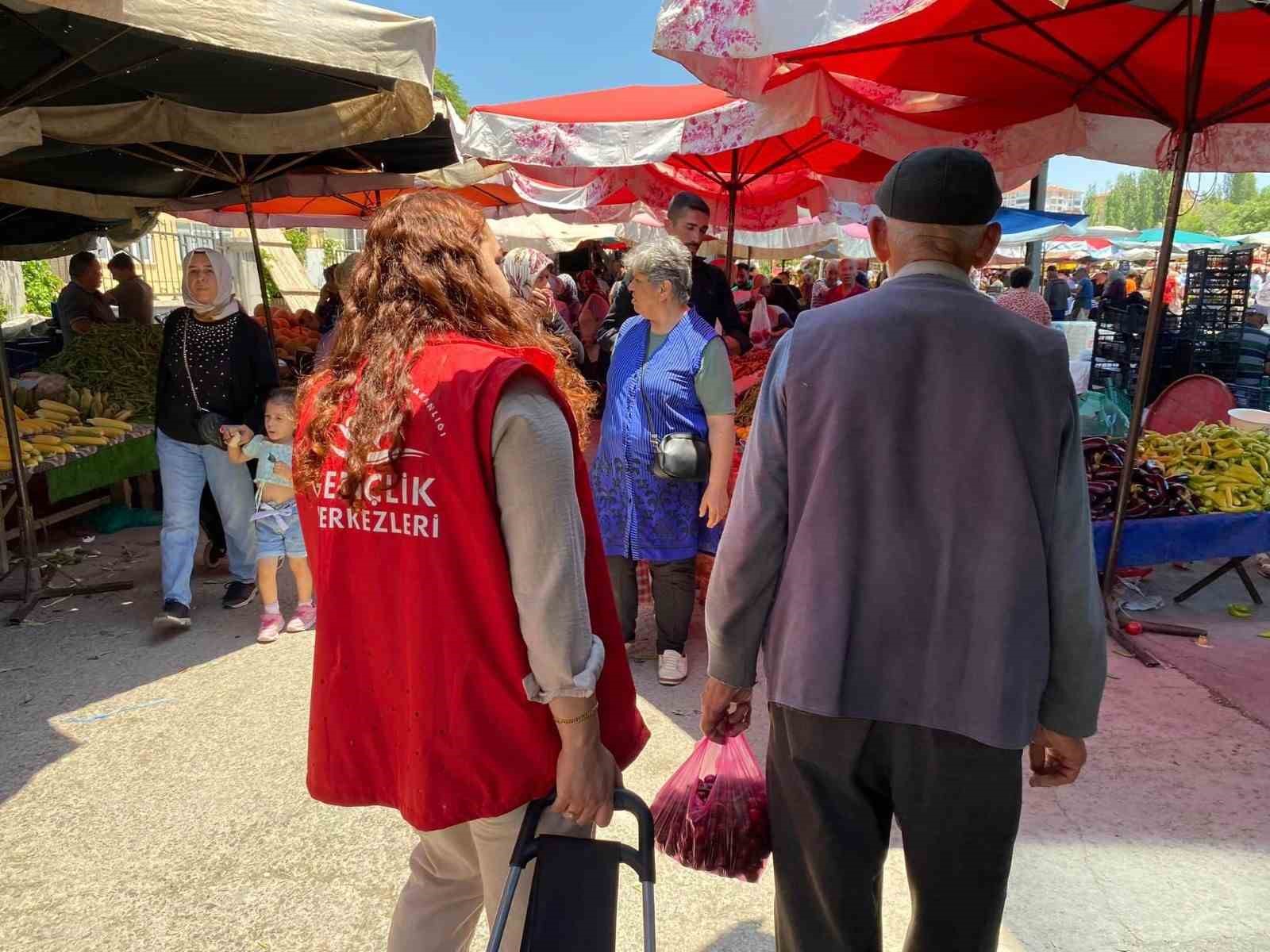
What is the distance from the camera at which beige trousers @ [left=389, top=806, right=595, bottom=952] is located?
158 cm

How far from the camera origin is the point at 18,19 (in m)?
3.59

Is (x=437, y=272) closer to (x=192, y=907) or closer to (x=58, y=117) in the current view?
(x=192, y=907)

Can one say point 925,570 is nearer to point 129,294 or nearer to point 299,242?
point 129,294

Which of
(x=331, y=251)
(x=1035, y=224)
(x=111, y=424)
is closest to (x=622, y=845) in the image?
(x=111, y=424)

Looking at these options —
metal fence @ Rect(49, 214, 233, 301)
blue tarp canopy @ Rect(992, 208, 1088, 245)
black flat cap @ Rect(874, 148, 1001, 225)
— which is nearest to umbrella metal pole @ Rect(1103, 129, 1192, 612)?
black flat cap @ Rect(874, 148, 1001, 225)

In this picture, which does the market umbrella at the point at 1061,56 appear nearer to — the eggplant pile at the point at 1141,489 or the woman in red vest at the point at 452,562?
the eggplant pile at the point at 1141,489

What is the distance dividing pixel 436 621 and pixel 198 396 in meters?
3.75

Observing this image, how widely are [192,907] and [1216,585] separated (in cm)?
583

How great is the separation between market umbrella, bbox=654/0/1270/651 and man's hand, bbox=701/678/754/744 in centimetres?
241

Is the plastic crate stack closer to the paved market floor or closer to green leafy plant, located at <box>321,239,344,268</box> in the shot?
the paved market floor

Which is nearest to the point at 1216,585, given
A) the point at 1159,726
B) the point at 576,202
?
the point at 1159,726

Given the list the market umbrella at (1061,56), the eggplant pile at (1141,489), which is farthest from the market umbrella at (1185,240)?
the eggplant pile at (1141,489)

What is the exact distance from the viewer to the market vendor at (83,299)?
8.09 metres

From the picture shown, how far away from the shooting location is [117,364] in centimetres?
673
